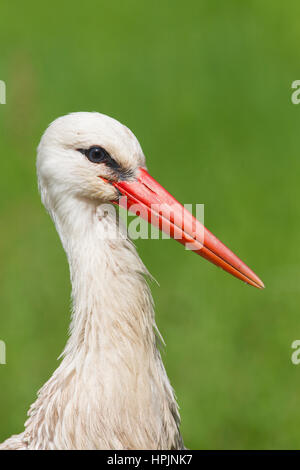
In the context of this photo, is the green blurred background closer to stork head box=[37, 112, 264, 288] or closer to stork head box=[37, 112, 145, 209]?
stork head box=[37, 112, 264, 288]

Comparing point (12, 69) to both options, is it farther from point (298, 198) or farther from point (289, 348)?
point (289, 348)

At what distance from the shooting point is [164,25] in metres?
8.80

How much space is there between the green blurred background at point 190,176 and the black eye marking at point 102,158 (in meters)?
2.40

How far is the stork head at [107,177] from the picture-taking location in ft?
8.34

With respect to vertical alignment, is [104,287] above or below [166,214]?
below

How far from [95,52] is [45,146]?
6.08 m

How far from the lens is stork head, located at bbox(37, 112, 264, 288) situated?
2543 millimetres

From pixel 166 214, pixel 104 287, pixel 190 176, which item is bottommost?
pixel 104 287

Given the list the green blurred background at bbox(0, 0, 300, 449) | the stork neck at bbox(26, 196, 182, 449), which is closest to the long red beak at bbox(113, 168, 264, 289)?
the stork neck at bbox(26, 196, 182, 449)

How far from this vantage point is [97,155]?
8.48 feet

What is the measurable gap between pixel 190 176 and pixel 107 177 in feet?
13.8

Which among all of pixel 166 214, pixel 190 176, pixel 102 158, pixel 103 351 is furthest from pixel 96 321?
pixel 190 176

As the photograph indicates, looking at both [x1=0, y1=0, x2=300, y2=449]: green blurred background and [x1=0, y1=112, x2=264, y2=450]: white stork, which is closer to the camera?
[x1=0, y1=112, x2=264, y2=450]: white stork

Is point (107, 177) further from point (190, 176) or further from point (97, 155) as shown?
point (190, 176)
